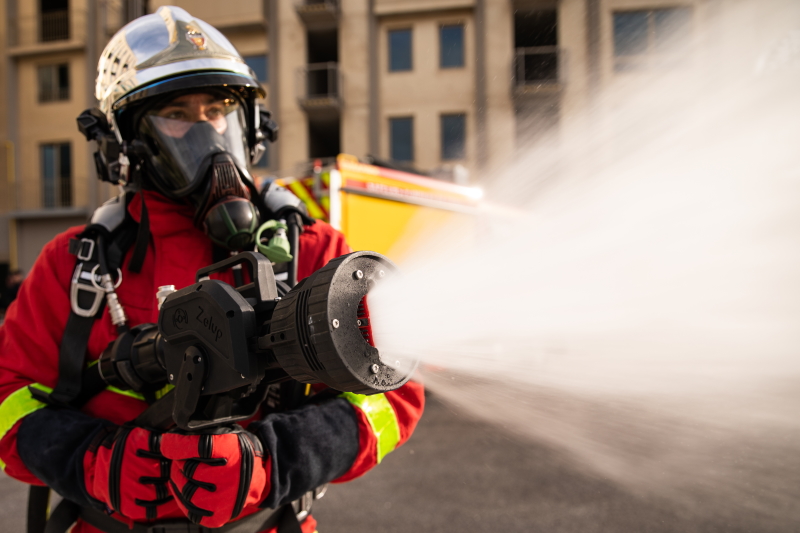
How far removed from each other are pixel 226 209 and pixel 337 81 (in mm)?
16968

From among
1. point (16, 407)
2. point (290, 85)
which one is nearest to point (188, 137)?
point (16, 407)

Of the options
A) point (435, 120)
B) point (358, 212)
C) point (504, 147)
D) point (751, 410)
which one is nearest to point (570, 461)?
point (751, 410)

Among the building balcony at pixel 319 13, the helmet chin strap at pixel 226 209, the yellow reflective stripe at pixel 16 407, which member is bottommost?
the yellow reflective stripe at pixel 16 407

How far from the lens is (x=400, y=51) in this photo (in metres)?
17.0

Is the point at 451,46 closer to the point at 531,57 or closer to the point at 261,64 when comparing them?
the point at 531,57

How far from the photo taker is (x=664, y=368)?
2342 mm

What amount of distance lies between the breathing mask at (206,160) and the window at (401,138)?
15300 mm

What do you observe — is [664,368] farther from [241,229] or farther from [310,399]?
[241,229]

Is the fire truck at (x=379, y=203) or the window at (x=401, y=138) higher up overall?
the window at (x=401, y=138)

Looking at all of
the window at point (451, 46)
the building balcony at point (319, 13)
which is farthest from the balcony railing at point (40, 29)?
the window at point (451, 46)

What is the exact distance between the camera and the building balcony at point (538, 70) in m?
15.7

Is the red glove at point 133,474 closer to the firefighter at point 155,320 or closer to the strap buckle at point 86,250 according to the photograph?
the firefighter at point 155,320

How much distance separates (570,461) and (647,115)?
291 cm

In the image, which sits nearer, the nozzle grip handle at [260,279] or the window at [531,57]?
the nozzle grip handle at [260,279]
